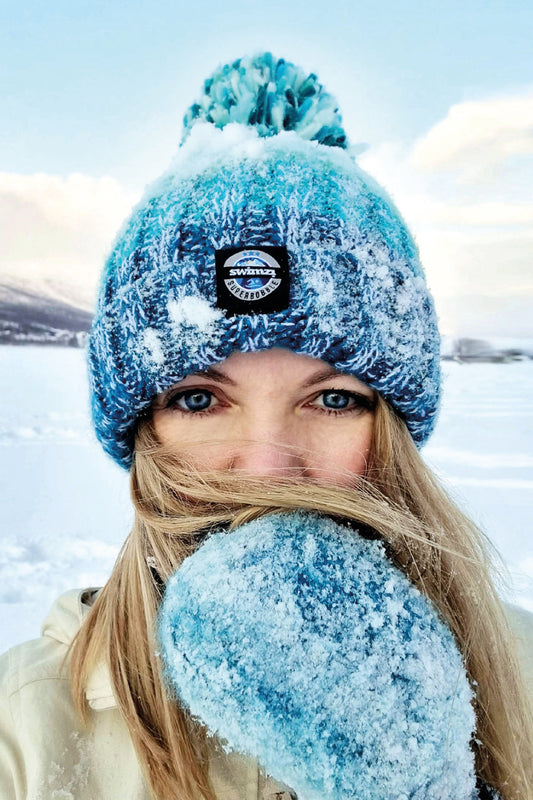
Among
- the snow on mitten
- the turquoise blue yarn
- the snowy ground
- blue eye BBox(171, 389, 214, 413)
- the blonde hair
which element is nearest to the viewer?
the snow on mitten

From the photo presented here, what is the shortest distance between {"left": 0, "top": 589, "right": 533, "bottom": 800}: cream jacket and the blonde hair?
0.10ft

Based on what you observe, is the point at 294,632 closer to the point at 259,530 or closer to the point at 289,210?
the point at 259,530

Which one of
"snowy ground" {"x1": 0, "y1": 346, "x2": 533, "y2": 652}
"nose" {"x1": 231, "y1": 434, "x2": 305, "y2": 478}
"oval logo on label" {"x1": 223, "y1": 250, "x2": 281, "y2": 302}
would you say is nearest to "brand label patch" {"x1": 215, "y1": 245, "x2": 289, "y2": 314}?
"oval logo on label" {"x1": 223, "y1": 250, "x2": 281, "y2": 302}

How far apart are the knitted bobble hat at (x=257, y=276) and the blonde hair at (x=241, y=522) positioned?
5.6 inches

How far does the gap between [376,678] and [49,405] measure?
7.22 meters

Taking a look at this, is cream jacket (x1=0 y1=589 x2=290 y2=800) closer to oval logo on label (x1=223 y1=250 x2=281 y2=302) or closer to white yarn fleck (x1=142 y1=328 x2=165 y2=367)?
white yarn fleck (x1=142 y1=328 x2=165 y2=367)

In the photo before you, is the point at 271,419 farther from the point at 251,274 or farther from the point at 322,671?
the point at 322,671

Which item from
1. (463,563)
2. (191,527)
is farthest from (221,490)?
(463,563)

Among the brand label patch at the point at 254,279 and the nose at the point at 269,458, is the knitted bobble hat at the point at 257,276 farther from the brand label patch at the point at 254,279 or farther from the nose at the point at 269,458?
the nose at the point at 269,458

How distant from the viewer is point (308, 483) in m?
1.01

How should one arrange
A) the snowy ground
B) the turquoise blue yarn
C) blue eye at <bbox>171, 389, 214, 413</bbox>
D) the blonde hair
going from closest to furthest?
the blonde hair → blue eye at <bbox>171, 389, 214, 413</bbox> → the turquoise blue yarn → the snowy ground

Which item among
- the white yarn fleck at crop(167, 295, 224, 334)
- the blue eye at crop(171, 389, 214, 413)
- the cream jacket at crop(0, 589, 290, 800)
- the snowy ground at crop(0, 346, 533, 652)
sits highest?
the white yarn fleck at crop(167, 295, 224, 334)

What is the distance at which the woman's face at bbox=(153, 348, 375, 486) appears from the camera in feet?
3.41

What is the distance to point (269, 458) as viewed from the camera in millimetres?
1022
